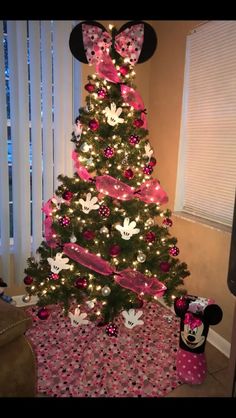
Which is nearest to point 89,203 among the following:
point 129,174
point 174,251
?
point 129,174

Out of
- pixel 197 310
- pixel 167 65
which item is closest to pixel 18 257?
pixel 197 310

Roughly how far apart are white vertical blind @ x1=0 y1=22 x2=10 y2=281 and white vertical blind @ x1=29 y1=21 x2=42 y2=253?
0.21 meters

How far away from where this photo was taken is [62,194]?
203cm

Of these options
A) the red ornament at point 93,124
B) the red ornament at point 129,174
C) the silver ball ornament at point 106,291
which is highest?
the red ornament at point 93,124

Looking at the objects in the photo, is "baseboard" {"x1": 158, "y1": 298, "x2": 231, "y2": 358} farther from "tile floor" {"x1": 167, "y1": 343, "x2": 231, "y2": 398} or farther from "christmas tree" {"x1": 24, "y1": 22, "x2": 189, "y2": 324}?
"christmas tree" {"x1": 24, "y1": 22, "x2": 189, "y2": 324}

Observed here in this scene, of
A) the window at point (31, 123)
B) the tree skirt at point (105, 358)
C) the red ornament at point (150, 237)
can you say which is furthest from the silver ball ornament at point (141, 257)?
the window at point (31, 123)

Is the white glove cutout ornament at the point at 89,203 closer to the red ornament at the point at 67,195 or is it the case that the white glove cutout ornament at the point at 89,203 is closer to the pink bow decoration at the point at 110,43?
the red ornament at the point at 67,195

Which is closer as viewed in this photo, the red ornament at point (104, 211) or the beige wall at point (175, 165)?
the red ornament at point (104, 211)

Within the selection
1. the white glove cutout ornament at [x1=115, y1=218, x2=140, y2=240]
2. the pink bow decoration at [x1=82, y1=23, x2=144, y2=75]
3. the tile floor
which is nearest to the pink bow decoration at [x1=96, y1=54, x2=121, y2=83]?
the pink bow decoration at [x1=82, y1=23, x2=144, y2=75]

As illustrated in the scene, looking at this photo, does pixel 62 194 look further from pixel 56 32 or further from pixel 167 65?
pixel 167 65

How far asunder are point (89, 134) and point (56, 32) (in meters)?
1.02

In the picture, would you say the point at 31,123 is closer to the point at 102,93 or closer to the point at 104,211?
the point at 102,93

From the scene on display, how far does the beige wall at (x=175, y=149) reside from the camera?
6.95ft

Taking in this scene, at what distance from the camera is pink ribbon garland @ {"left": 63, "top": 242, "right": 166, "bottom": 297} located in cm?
193
